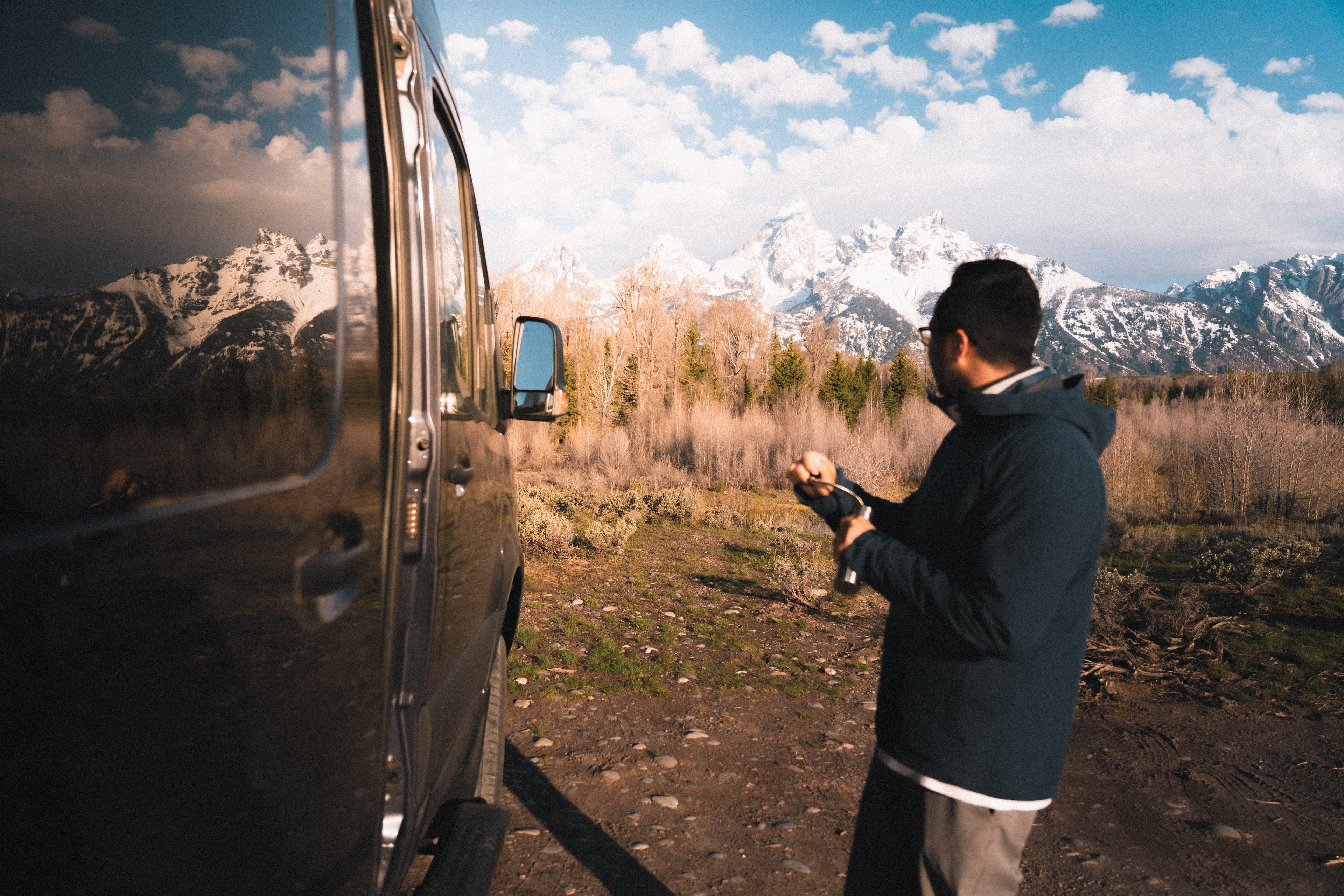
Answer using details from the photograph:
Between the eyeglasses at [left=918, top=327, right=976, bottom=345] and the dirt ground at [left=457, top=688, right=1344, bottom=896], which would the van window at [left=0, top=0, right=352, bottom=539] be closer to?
the eyeglasses at [left=918, top=327, right=976, bottom=345]

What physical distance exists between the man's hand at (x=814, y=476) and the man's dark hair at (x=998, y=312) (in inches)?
18.6

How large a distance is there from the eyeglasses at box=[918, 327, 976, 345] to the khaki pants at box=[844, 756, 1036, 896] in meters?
0.92

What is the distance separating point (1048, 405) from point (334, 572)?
1.31m

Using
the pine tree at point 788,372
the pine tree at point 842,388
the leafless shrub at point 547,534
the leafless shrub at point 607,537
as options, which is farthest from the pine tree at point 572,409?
the leafless shrub at point 547,534

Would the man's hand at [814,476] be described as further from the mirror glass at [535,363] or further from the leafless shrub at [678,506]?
the leafless shrub at [678,506]

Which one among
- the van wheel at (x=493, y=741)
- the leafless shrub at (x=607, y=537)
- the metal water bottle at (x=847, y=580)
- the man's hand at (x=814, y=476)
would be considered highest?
the man's hand at (x=814, y=476)

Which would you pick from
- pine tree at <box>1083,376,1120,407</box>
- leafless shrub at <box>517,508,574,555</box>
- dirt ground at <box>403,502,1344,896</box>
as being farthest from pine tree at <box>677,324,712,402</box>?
dirt ground at <box>403,502,1344,896</box>

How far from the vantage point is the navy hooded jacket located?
4.67ft

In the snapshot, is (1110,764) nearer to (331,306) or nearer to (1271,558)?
(331,306)

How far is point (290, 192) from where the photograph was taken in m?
1.22

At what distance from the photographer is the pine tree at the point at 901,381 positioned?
44438 mm

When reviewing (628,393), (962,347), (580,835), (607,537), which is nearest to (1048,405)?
(962,347)

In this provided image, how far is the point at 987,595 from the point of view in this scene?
1431 mm

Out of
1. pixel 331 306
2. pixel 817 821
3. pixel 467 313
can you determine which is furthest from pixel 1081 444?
pixel 817 821
